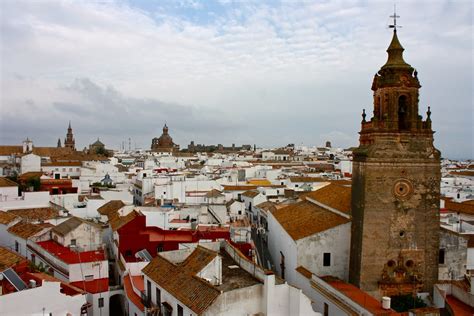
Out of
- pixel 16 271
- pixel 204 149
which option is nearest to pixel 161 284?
pixel 16 271

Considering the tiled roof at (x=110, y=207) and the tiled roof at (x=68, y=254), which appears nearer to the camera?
the tiled roof at (x=68, y=254)

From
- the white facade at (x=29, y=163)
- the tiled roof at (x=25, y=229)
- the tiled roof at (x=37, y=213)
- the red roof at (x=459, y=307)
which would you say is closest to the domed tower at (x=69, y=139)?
the white facade at (x=29, y=163)

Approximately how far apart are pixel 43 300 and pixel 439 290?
1636 cm

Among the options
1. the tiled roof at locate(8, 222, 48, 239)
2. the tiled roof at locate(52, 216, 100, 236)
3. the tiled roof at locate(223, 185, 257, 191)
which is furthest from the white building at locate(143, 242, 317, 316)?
the tiled roof at locate(223, 185, 257, 191)

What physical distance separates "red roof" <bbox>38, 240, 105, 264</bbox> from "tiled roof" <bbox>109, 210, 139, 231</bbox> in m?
1.92

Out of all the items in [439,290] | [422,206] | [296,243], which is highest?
[422,206]

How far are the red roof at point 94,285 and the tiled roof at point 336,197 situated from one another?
1248 centimetres

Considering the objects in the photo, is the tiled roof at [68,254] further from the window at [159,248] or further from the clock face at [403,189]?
the clock face at [403,189]

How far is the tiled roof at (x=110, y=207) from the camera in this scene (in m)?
32.8

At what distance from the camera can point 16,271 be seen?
712 inches

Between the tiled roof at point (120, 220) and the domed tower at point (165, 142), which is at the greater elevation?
the domed tower at point (165, 142)

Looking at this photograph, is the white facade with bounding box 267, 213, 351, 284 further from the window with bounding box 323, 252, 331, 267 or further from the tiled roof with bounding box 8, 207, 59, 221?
the tiled roof with bounding box 8, 207, 59, 221

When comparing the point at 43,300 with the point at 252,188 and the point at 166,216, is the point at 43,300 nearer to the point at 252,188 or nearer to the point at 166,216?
the point at 166,216

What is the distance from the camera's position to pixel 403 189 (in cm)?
2066
